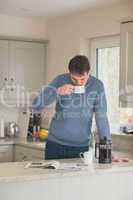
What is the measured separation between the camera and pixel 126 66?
4.16 m

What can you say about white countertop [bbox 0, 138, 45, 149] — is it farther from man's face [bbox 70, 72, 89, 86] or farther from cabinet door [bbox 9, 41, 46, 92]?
man's face [bbox 70, 72, 89, 86]

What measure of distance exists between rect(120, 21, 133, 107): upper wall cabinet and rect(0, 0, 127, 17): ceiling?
694 millimetres

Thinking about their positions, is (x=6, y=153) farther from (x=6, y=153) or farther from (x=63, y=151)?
(x=63, y=151)

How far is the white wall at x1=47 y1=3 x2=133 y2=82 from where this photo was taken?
4863 mm

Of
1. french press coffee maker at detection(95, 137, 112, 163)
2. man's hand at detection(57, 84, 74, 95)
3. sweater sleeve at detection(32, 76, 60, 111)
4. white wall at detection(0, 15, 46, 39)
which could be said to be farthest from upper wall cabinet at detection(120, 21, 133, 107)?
white wall at detection(0, 15, 46, 39)

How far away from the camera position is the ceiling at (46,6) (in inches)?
186

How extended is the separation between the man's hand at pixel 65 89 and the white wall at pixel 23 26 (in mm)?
1937

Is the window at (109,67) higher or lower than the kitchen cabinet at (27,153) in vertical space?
higher

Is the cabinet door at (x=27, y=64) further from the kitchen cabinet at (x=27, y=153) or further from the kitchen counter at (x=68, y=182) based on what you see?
the kitchen counter at (x=68, y=182)

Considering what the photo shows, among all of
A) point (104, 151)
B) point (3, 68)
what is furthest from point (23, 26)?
point (104, 151)

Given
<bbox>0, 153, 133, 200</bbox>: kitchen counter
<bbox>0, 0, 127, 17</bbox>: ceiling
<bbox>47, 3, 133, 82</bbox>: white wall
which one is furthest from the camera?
<bbox>47, 3, 133, 82</bbox>: white wall

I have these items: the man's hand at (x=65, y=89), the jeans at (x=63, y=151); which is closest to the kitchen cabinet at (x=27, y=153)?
the jeans at (x=63, y=151)

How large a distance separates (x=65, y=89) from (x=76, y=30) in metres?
1.74

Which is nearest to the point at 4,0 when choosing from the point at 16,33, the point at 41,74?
the point at 16,33
